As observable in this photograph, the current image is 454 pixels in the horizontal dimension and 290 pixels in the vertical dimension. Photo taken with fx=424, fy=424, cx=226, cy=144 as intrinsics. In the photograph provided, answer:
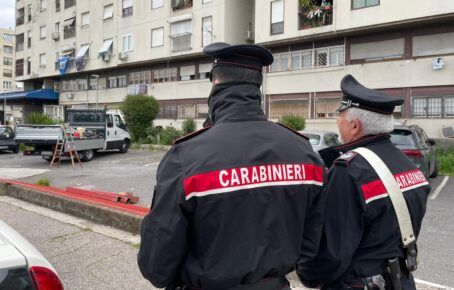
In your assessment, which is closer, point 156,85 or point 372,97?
point 372,97

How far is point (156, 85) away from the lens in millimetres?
31484

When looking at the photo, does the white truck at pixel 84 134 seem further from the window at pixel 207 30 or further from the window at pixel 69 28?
the window at pixel 69 28

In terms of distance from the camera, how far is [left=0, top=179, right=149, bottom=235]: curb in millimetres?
6047

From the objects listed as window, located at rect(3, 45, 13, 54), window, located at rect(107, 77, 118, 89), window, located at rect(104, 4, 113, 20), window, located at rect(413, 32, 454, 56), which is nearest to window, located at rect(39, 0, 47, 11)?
window, located at rect(104, 4, 113, 20)

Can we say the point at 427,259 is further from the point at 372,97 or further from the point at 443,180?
the point at 443,180

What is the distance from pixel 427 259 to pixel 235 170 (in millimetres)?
4303

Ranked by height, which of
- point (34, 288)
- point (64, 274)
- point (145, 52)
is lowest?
point (64, 274)

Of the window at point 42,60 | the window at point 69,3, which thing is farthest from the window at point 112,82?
the window at point 42,60

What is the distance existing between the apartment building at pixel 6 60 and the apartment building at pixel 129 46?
46.8 meters

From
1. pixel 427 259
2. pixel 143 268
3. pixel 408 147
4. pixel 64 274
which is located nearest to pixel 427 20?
pixel 408 147

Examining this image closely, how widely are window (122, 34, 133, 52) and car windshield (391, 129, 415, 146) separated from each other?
1032 inches

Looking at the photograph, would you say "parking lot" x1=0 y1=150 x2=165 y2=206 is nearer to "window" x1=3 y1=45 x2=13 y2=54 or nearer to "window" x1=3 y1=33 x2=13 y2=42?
"window" x1=3 y1=45 x2=13 y2=54

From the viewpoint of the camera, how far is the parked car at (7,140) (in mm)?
21578

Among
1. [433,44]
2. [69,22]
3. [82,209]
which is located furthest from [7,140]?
[433,44]
